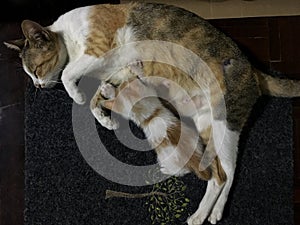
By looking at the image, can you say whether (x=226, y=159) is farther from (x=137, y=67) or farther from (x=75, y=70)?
(x=75, y=70)

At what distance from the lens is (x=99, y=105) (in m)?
1.97

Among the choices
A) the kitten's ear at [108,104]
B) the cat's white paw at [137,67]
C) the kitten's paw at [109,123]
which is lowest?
the kitten's paw at [109,123]

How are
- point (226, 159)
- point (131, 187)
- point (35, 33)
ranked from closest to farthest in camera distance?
point (35, 33) < point (226, 159) < point (131, 187)

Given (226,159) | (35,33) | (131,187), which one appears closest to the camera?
(35,33)

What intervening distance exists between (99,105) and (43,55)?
290mm

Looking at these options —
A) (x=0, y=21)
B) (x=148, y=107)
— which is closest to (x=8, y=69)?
(x=0, y=21)

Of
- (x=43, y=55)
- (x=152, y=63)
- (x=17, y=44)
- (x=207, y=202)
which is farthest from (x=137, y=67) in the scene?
(x=207, y=202)

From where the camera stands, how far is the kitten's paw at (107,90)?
6.33 ft

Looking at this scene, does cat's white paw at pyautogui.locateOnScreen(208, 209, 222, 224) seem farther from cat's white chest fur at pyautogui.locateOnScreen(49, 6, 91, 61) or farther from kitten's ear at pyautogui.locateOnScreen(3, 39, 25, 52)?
kitten's ear at pyautogui.locateOnScreen(3, 39, 25, 52)

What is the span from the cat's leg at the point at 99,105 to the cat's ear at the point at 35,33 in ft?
0.91

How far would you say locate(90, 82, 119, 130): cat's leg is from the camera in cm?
193

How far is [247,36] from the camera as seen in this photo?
6.89 ft

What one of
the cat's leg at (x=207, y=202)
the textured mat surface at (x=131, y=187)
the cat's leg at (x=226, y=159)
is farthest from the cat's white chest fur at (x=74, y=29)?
the cat's leg at (x=207, y=202)

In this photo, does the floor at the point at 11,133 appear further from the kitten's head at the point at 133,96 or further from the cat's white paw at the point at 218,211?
the cat's white paw at the point at 218,211
